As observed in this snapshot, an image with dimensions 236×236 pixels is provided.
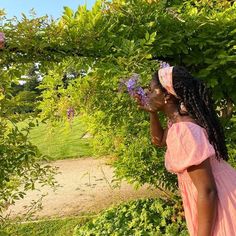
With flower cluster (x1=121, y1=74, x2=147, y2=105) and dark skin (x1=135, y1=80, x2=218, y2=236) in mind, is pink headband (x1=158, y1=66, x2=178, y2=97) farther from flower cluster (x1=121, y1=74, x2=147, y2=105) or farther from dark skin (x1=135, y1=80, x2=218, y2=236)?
flower cluster (x1=121, y1=74, x2=147, y2=105)

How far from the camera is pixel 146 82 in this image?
3115mm

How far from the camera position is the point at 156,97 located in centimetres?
235

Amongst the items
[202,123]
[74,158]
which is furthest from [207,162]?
[74,158]

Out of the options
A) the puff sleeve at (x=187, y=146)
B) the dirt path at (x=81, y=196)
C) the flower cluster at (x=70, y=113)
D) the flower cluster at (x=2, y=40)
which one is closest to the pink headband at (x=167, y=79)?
the puff sleeve at (x=187, y=146)

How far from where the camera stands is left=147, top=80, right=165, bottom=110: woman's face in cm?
233

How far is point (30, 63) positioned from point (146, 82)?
0.85m

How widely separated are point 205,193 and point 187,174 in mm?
168

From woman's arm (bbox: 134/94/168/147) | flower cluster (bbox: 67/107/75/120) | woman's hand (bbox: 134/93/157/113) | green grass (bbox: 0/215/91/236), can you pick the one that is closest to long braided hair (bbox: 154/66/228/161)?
woman's hand (bbox: 134/93/157/113)

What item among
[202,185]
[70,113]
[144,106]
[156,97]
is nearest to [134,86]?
[144,106]

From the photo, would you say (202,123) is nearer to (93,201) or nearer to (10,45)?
(10,45)

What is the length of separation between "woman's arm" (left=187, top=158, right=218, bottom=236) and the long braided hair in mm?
191

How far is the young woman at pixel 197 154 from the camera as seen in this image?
6.91 ft

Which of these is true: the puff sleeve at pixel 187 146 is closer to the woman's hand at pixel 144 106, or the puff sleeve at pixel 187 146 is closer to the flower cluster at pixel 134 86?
the woman's hand at pixel 144 106

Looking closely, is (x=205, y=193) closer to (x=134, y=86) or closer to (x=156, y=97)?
(x=156, y=97)
